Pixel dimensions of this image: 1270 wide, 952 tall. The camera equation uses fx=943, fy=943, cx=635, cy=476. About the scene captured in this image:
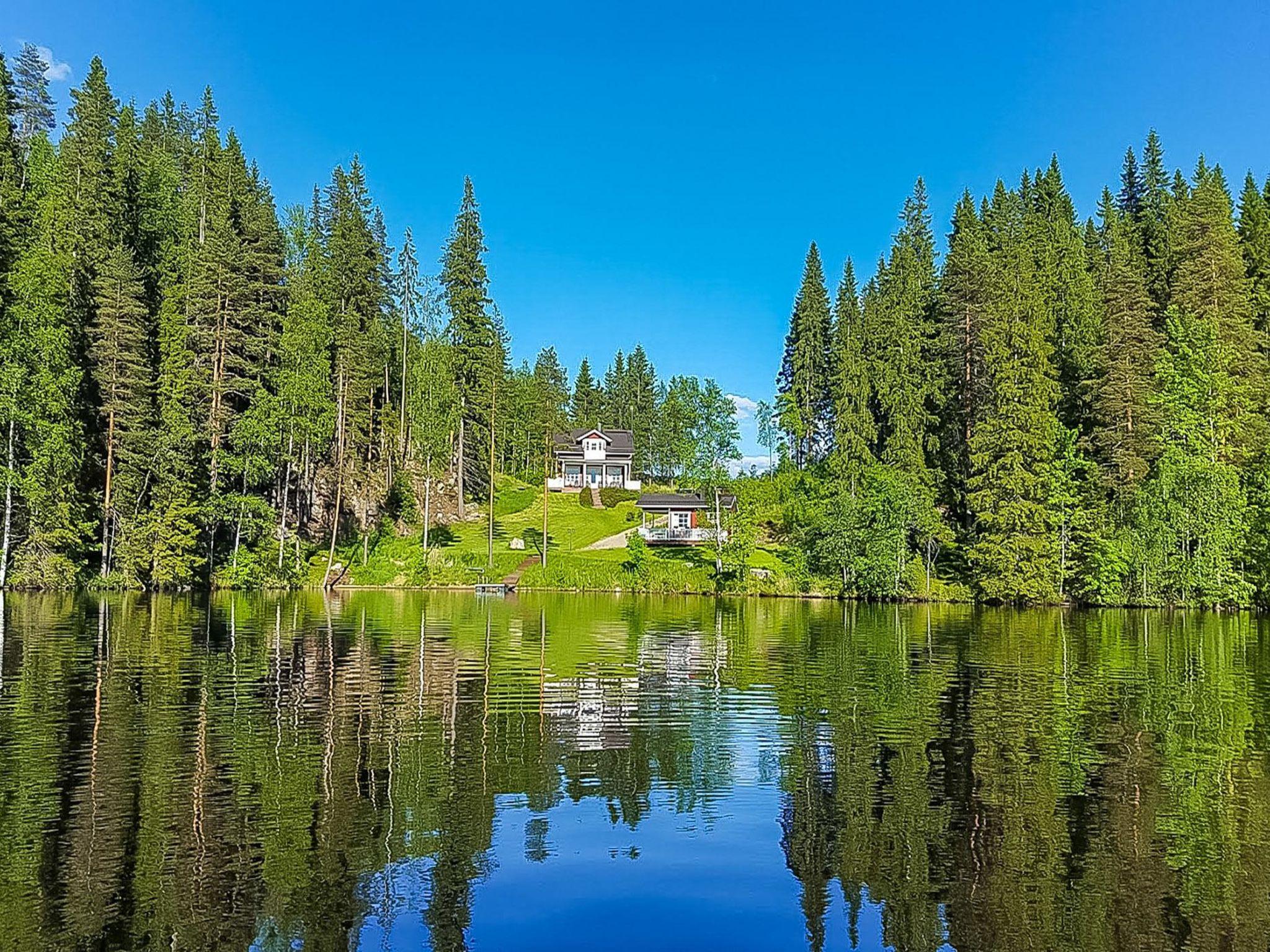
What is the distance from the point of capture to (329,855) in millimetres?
10906

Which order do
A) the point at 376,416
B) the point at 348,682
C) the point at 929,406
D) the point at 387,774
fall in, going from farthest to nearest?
the point at 376,416
the point at 929,406
the point at 348,682
the point at 387,774

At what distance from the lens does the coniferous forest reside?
2126 inches

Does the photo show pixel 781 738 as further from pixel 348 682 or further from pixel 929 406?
pixel 929 406

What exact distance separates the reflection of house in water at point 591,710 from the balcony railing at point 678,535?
157 feet

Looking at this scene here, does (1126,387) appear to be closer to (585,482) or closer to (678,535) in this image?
(678,535)

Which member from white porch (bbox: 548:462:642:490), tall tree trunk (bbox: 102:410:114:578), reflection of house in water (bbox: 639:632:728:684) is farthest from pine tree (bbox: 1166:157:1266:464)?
tall tree trunk (bbox: 102:410:114:578)

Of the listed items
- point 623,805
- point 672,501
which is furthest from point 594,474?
point 623,805

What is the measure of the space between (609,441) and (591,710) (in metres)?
91.5

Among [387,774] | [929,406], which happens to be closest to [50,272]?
[387,774]

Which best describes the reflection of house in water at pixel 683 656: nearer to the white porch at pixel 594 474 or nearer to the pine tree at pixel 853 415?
the pine tree at pixel 853 415

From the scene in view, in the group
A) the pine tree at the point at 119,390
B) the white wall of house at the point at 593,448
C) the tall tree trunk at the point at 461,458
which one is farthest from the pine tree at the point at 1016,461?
the white wall of house at the point at 593,448

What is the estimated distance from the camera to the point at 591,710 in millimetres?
20078

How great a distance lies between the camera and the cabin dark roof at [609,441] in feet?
363

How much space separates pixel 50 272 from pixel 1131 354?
65.6 m
